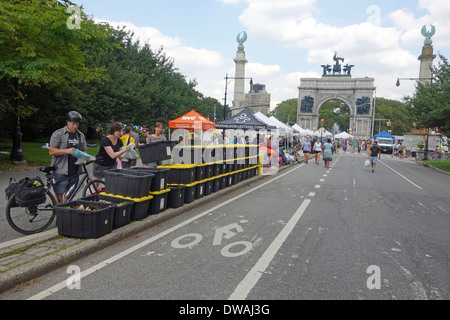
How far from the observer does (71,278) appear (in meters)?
4.32

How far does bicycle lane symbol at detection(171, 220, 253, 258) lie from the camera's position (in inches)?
215

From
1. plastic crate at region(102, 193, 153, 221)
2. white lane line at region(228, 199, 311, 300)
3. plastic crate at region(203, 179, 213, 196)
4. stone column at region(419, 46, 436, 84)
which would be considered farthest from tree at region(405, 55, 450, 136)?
stone column at region(419, 46, 436, 84)

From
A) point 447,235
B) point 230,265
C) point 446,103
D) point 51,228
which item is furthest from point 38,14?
point 446,103

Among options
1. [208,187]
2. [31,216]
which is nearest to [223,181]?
[208,187]

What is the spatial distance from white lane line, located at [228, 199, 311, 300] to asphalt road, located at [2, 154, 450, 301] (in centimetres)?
1

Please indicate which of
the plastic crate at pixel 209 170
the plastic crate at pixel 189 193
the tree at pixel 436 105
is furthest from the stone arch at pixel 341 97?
the plastic crate at pixel 189 193

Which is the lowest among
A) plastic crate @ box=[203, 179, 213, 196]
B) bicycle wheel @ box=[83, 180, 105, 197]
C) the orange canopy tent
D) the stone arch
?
plastic crate @ box=[203, 179, 213, 196]

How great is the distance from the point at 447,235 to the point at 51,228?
7.51 meters

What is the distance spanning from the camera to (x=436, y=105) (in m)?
24.9

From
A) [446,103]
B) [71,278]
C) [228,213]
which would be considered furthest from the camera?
[446,103]

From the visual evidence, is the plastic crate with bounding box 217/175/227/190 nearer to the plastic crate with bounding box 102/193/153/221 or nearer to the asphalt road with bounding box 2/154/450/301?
the asphalt road with bounding box 2/154/450/301

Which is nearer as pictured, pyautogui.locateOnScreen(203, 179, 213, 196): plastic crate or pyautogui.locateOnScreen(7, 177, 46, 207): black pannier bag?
pyautogui.locateOnScreen(7, 177, 46, 207): black pannier bag

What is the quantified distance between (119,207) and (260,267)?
266 cm
